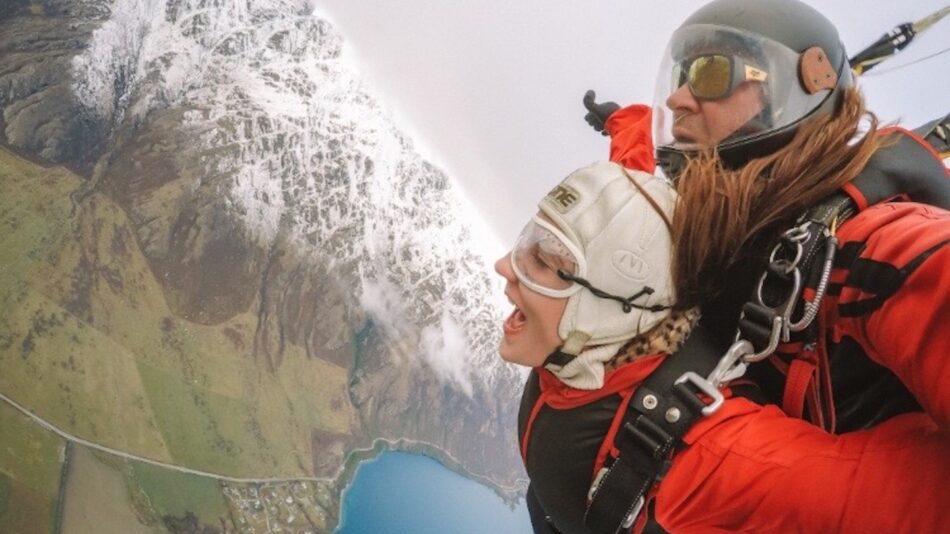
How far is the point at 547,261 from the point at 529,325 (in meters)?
0.09

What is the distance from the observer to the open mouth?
2.78 ft

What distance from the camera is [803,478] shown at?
58cm

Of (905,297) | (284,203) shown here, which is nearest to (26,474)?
(284,203)

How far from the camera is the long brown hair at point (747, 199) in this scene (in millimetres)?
725

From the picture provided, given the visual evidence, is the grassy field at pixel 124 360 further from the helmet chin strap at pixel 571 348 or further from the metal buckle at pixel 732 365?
the metal buckle at pixel 732 365

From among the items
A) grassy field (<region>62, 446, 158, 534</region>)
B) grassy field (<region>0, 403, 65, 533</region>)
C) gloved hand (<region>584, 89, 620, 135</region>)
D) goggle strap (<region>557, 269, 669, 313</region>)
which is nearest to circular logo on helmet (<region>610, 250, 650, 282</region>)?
goggle strap (<region>557, 269, 669, 313</region>)

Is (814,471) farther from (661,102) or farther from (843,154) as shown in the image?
(661,102)

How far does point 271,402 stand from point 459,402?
0.94 m

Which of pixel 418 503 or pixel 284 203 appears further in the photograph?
pixel 284 203

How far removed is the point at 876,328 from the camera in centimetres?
50

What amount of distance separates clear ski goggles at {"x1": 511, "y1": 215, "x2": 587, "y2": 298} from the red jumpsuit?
0.24 metres

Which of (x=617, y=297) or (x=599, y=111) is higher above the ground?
(x=599, y=111)

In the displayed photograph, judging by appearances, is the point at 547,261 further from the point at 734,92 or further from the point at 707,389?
the point at 734,92

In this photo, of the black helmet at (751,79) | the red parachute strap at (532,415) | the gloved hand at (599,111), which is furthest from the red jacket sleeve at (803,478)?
the gloved hand at (599,111)
